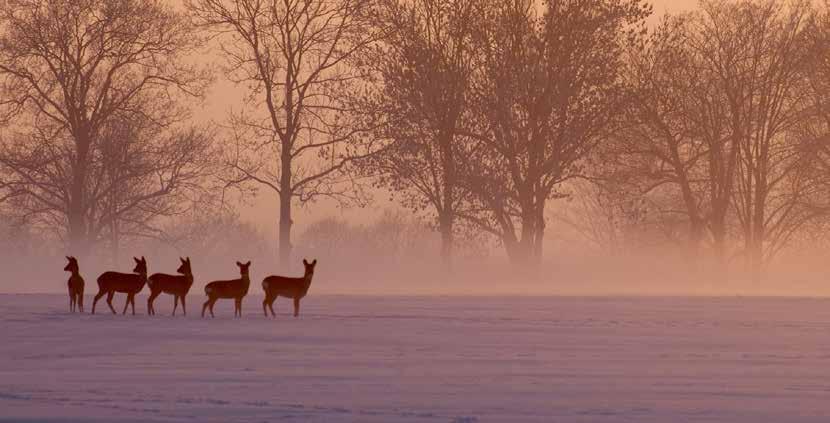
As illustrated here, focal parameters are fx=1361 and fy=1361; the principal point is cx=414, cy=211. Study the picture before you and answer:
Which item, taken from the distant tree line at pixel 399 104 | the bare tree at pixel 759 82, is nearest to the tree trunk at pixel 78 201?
the distant tree line at pixel 399 104

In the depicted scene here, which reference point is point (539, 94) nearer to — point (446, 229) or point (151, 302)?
point (446, 229)

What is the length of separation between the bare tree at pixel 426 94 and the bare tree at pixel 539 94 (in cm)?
89

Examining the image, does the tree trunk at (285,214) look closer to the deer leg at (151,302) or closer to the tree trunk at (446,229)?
the tree trunk at (446,229)

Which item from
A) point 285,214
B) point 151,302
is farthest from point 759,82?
point 151,302

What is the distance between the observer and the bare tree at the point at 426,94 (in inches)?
1950

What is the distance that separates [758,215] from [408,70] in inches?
727

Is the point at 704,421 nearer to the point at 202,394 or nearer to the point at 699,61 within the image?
the point at 202,394

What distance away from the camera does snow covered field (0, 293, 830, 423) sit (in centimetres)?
1199

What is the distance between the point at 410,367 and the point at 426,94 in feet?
113

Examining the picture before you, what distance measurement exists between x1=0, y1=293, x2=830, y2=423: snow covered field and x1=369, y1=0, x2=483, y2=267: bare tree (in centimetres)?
2284

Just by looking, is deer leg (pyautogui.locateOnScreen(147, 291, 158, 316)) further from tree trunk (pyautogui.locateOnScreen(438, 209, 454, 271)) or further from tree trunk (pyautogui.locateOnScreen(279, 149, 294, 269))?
tree trunk (pyautogui.locateOnScreen(438, 209, 454, 271))

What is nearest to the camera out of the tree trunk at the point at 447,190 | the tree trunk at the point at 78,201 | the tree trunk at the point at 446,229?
the tree trunk at the point at 447,190

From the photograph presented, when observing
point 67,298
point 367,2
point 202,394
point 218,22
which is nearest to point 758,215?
point 367,2

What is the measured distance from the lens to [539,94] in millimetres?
49281
